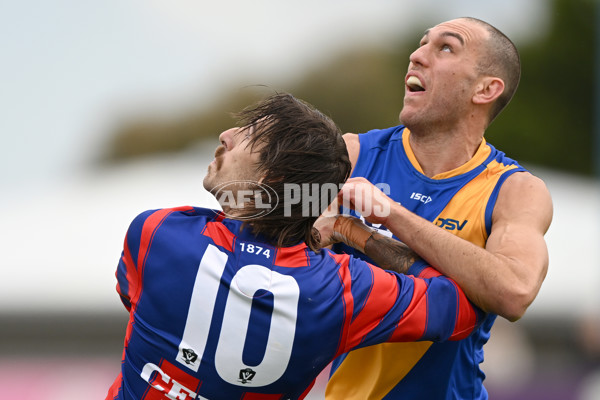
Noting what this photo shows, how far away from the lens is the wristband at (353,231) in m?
3.56

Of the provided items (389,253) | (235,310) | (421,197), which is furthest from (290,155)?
(421,197)

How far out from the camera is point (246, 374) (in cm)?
284

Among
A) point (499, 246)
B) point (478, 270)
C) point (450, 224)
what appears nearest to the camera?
point (478, 270)

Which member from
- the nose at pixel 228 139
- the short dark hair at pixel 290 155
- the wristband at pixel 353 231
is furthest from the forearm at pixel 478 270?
the nose at pixel 228 139

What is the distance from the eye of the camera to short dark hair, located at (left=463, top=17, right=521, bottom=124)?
4004 millimetres

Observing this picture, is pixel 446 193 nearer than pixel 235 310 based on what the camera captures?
No

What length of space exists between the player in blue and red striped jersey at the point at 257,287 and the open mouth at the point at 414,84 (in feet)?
3.60

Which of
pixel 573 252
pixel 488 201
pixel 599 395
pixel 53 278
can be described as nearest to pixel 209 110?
pixel 53 278

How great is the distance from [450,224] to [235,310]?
51.9 inches

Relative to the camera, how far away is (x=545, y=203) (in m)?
3.53

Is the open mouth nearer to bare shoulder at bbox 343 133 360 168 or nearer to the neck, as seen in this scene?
the neck

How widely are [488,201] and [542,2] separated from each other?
22586 millimetres

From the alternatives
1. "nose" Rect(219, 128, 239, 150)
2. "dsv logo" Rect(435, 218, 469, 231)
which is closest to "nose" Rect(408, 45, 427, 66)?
"dsv logo" Rect(435, 218, 469, 231)

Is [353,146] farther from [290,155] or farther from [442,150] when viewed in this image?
[290,155]
